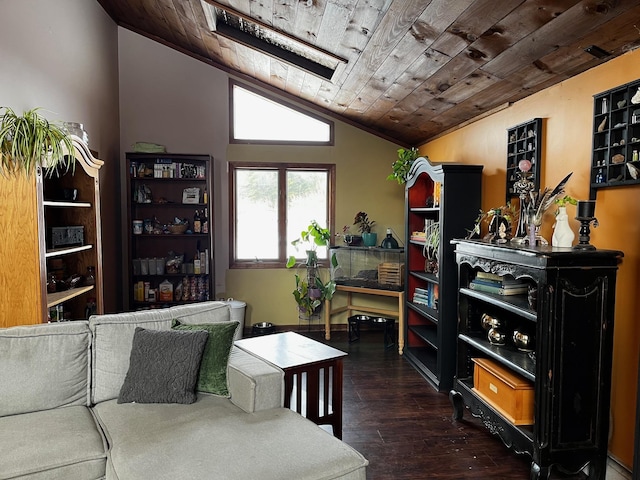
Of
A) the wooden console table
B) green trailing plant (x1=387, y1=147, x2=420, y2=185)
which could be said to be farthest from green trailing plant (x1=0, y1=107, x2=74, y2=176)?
the wooden console table

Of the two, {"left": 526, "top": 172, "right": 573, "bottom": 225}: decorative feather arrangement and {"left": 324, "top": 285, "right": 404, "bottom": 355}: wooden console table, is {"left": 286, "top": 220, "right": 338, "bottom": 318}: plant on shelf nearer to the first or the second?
{"left": 324, "top": 285, "right": 404, "bottom": 355}: wooden console table

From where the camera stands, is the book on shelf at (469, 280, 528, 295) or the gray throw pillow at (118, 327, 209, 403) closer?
the gray throw pillow at (118, 327, 209, 403)

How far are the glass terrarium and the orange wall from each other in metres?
2.14

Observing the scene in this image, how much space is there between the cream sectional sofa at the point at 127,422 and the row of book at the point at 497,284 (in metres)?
1.50

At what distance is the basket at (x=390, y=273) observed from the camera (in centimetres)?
515

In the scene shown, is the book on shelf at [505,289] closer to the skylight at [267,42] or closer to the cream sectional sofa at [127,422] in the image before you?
the cream sectional sofa at [127,422]

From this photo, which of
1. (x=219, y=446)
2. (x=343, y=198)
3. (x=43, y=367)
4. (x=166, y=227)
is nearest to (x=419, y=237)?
(x=343, y=198)

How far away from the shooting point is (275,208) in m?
5.85

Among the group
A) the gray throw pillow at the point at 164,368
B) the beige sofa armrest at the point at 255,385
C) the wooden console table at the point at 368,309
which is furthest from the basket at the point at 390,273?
the gray throw pillow at the point at 164,368

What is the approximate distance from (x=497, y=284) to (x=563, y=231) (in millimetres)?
576

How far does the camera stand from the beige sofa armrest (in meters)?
2.36

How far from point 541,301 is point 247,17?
3.03 metres

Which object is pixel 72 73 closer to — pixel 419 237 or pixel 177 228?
pixel 177 228

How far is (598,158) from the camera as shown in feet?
8.59
